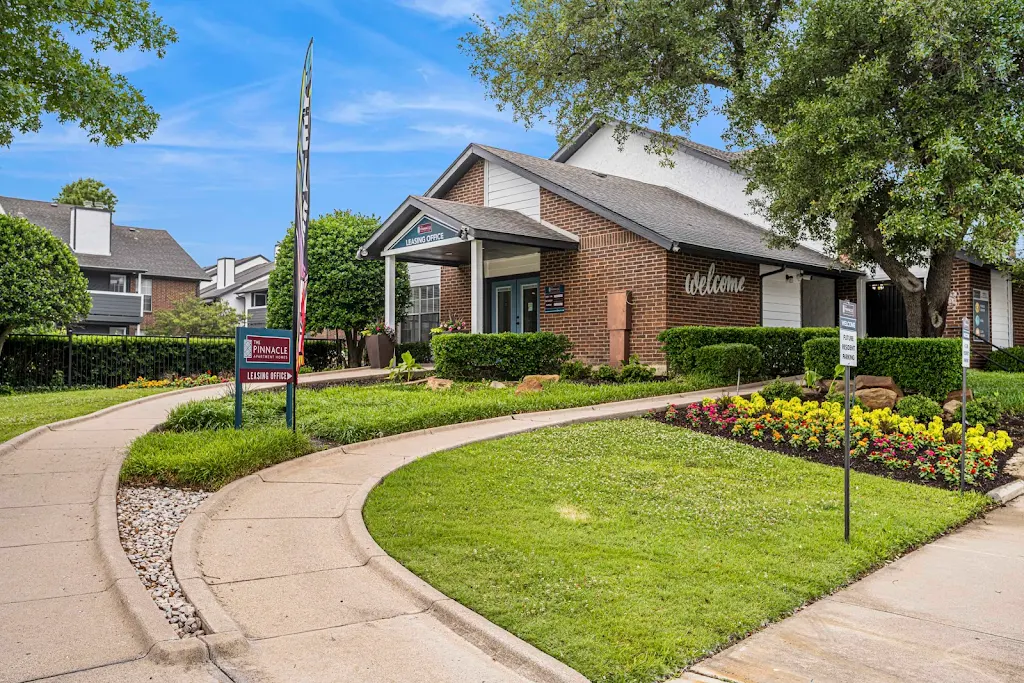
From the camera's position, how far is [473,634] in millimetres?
4168

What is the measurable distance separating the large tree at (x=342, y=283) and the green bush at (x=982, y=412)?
Answer: 48.1 feet

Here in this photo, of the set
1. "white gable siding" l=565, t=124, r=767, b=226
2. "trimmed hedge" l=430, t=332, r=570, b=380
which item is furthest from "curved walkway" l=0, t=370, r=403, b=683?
"white gable siding" l=565, t=124, r=767, b=226

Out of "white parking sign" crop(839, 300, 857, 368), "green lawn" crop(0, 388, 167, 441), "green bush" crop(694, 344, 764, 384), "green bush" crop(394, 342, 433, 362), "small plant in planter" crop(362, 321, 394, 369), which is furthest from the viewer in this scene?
"green bush" crop(394, 342, 433, 362)

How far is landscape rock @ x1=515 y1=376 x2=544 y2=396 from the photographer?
1364 cm

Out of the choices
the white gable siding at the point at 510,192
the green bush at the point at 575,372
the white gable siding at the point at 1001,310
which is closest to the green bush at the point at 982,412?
the green bush at the point at 575,372

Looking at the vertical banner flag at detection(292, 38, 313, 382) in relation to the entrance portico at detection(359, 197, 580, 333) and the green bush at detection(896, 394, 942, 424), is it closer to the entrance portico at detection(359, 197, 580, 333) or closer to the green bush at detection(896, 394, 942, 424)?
the entrance portico at detection(359, 197, 580, 333)

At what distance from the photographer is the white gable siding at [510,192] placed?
64.8ft

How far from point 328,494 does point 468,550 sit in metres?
2.11

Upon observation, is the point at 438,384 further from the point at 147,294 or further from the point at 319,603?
the point at 147,294

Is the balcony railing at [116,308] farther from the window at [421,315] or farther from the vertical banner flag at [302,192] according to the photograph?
the vertical banner flag at [302,192]

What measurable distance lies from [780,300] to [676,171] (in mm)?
6528

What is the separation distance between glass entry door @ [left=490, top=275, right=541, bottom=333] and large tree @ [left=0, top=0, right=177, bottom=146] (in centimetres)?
1046

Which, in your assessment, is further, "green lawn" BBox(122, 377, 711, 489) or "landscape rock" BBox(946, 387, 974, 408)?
"landscape rock" BBox(946, 387, 974, 408)

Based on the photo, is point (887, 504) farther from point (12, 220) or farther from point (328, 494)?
point (12, 220)
